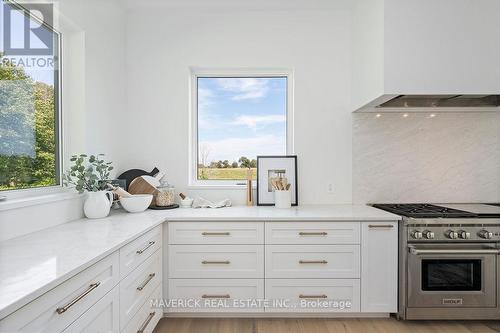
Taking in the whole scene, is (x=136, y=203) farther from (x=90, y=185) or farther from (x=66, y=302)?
(x=66, y=302)

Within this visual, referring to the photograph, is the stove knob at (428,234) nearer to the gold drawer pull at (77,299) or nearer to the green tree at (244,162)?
the green tree at (244,162)

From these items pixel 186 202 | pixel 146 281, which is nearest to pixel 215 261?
pixel 146 281

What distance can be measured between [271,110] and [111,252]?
79.4 inches

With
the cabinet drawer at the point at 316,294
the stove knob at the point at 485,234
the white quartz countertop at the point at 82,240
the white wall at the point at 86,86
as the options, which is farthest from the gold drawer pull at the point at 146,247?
the stove knob at the point at 485,234

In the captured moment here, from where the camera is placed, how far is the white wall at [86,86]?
1844 millimetres

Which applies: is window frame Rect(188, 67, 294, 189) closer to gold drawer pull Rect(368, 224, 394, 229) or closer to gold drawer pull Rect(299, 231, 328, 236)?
gold drawer pull Rect(299, 231, 328, 236)

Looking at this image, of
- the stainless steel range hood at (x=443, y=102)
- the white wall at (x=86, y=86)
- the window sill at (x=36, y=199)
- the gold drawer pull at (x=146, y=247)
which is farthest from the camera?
the stainless steel range hood at (x=443, y=102)

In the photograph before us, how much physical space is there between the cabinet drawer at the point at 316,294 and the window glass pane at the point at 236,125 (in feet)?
→ 3.69

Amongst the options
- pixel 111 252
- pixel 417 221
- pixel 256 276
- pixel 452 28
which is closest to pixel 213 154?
pixel 256 276

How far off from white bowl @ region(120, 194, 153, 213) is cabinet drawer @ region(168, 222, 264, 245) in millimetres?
302

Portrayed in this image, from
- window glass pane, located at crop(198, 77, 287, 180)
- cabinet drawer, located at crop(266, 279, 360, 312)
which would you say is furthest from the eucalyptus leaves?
cabinet drawer, located at crop(266, 279, 360, 312)

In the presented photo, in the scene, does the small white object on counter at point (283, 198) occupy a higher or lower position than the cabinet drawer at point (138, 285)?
higher

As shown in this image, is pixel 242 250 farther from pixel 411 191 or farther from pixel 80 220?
pixel 411 191

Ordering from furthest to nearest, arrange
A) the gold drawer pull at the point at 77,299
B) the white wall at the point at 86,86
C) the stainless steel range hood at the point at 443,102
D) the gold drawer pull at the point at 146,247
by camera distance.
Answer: the stainless steel range hood at the point at 443,102 < the white wall at the point at 86,86 < the gold drawer pull at the point at 146,247 < the gold drawer pull at the point at 77,299
